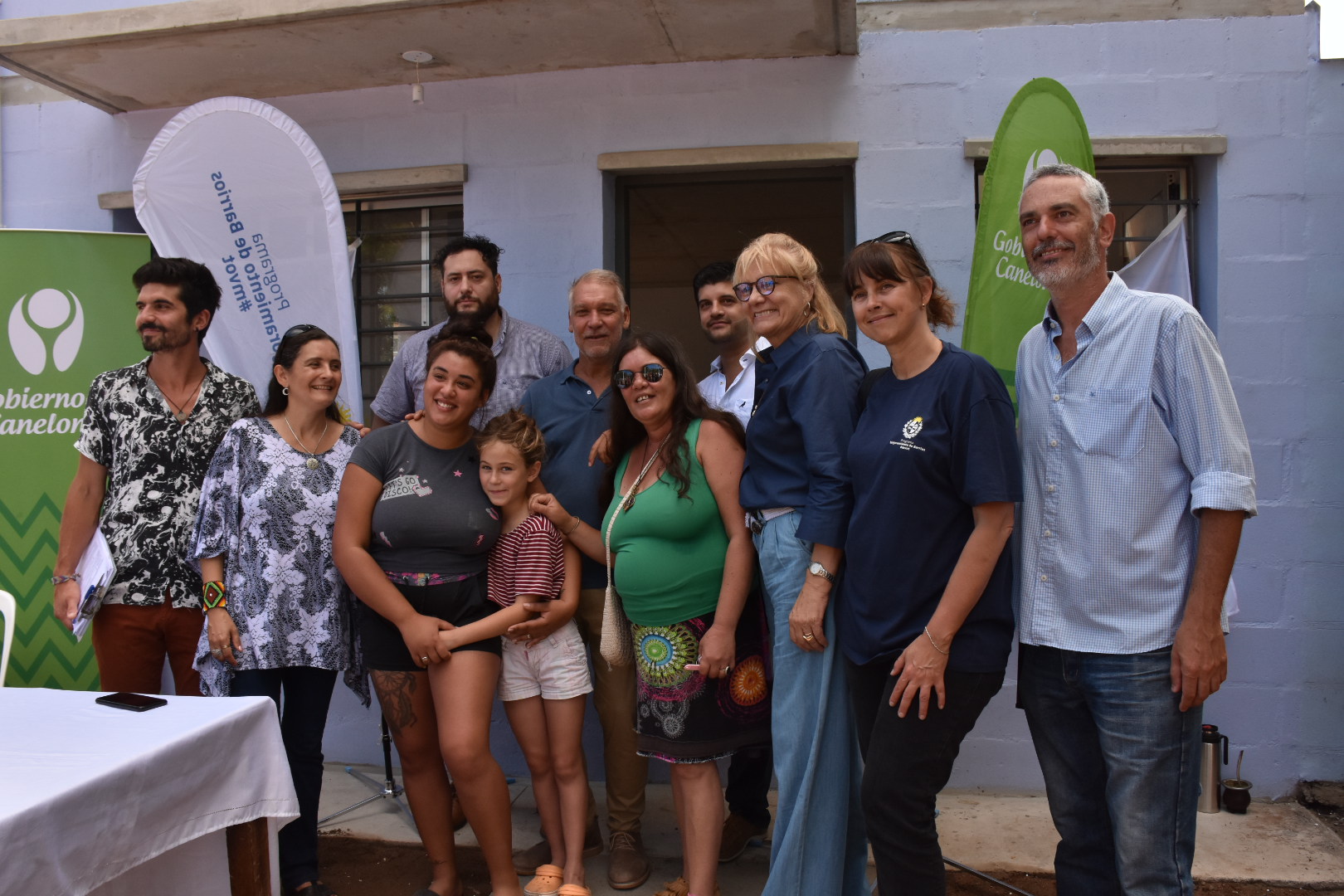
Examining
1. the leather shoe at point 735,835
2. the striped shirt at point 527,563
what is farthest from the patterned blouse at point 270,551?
the leather shoe at point 735,835

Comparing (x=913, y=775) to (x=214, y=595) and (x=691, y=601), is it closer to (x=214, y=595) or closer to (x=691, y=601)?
(x=691, y=601)

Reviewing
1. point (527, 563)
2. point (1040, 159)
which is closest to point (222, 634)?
point (527, 563)

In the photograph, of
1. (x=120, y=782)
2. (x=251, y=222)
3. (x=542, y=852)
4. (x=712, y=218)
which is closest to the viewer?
(x=120, y=782)

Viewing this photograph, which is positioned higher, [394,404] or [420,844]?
[394,404]

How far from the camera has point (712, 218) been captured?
6.87 m

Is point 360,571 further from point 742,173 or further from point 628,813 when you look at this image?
point 742,173

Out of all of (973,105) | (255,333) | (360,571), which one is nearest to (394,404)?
(255,333)

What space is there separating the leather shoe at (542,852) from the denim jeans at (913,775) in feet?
4.29

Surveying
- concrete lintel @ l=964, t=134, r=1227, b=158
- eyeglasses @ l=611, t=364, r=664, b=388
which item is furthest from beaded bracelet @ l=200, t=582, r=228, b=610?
concrete lintel @ l=964, t=134, r=1227, b=158

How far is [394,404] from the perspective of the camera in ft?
11.9

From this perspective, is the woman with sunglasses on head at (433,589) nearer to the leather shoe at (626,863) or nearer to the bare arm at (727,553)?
the leather shoe at (626,863)

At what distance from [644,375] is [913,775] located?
128 cm

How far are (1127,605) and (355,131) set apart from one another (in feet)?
12.4

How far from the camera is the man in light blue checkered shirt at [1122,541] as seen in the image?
1.90 m
